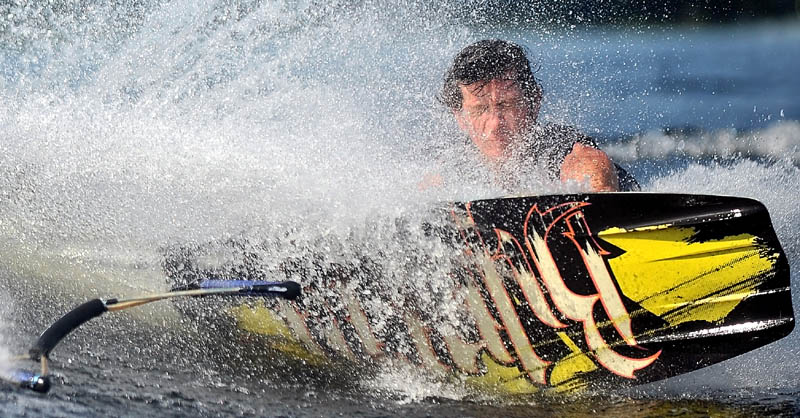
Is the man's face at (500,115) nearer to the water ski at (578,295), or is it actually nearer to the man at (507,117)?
the man at (507,117)

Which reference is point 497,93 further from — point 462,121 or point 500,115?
point 462,121

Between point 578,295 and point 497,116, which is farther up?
point 497,116

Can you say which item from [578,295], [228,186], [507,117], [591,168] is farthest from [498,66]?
[228,186]

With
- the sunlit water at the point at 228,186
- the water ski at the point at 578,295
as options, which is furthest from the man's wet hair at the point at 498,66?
the water ski at the point at 578,295

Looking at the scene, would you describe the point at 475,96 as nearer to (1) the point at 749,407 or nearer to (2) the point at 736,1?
(1) the point at 749,407

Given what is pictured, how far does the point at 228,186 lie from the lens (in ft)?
12.2

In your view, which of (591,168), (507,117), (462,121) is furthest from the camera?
(462,121)

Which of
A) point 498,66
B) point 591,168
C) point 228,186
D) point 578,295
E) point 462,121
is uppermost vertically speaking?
point 498,66

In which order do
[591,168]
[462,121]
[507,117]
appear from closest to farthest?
1. [591,168]
2. [507,117]
3. [462,121]

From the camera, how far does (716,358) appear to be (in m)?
3.08

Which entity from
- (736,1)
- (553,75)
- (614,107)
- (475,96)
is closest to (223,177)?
(475,96)

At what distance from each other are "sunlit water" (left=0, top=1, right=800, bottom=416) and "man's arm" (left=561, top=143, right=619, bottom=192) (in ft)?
0.41

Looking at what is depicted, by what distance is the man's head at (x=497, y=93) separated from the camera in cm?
363

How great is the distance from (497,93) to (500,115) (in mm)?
94
